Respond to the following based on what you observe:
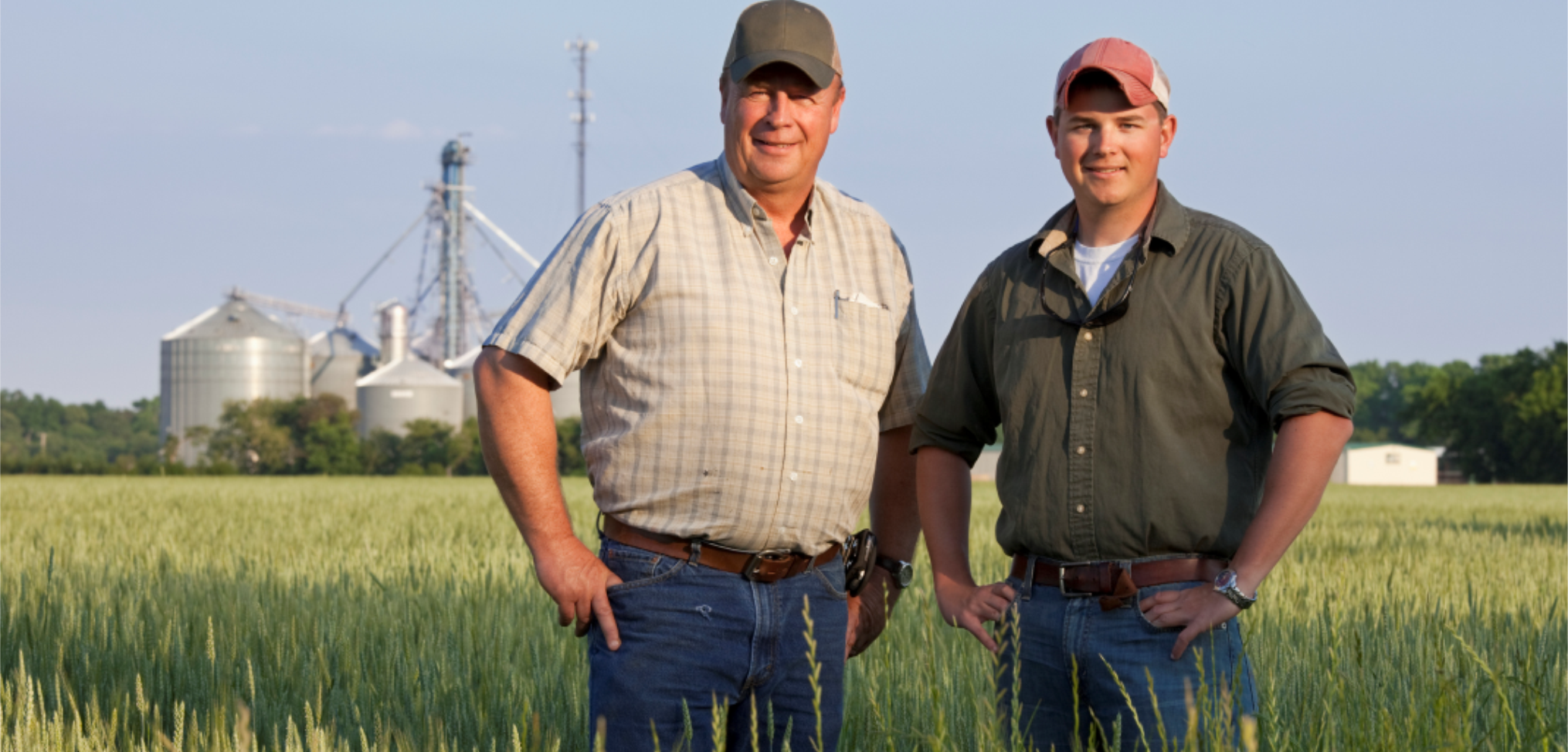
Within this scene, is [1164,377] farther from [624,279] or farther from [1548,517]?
[1548,517]

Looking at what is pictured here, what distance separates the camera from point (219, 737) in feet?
10.2

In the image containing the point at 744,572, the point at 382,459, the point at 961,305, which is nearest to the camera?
the point at 744,572

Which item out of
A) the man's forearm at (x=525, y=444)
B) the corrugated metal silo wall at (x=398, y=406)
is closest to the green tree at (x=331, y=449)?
the corrugated metal silo wall at (x=398, y=406)

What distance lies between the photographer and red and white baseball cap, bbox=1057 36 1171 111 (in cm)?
248

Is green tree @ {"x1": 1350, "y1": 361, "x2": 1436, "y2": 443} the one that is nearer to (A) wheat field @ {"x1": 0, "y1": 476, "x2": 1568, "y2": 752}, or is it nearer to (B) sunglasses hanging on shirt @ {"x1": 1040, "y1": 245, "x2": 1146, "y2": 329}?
(A) wheat field @ {"x1": 0, "y1": 476, "x2": 1568, "y2": 752}

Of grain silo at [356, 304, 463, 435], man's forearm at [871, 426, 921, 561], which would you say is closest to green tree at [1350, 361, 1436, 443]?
grain silo at [356, 304, 463, 435]

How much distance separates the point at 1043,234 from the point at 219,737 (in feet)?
7.90

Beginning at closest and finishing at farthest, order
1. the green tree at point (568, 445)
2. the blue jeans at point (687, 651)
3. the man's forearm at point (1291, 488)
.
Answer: the man's forearm at point (1291, 488) < the blue jeans at point (687, 651) < the green tree at point (568, 445)

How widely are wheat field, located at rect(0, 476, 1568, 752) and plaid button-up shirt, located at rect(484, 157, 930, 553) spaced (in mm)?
489

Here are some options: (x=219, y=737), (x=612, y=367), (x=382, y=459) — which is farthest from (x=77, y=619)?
(x=382, y=459)

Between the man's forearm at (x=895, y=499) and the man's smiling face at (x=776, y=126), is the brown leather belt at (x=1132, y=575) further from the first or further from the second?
the man's smiling face at (x=776, y=126)

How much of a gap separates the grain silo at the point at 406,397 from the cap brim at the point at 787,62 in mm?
57406

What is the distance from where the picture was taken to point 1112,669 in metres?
2.32

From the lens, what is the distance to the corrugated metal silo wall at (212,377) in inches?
2410
